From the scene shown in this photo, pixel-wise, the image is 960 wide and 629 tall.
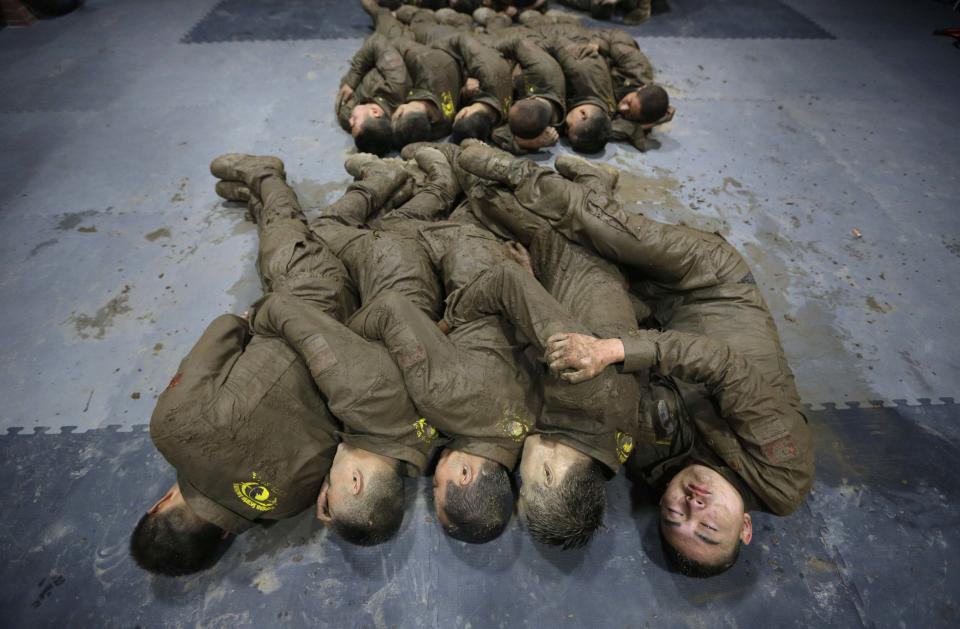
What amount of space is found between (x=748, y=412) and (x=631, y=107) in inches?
149

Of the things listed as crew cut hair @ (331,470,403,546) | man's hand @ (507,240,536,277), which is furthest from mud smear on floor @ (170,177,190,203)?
crew cut hair @ (331,470,403,546)

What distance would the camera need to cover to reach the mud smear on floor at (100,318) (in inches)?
137

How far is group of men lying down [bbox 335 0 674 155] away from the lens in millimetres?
4891

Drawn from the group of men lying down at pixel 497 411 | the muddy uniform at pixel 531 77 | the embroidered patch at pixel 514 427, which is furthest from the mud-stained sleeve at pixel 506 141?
the embroidered patch at pixel 514 427

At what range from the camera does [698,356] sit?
259 cm

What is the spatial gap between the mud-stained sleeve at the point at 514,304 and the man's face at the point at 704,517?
1001 mm

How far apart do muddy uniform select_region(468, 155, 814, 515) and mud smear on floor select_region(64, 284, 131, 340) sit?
312 cm

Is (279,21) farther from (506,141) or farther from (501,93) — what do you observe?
(506,141)

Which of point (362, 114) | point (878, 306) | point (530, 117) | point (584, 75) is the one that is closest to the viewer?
point (878, 306)

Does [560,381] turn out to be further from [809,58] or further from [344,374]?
[809,58]

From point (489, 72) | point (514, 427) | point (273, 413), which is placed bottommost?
point (514, 427)

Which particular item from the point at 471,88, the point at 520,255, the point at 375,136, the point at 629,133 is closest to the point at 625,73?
the point at 629,133

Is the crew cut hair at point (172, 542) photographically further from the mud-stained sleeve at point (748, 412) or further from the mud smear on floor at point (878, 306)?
the mud smear on floor at point (878, 306)

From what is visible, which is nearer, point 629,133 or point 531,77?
point 629,133
